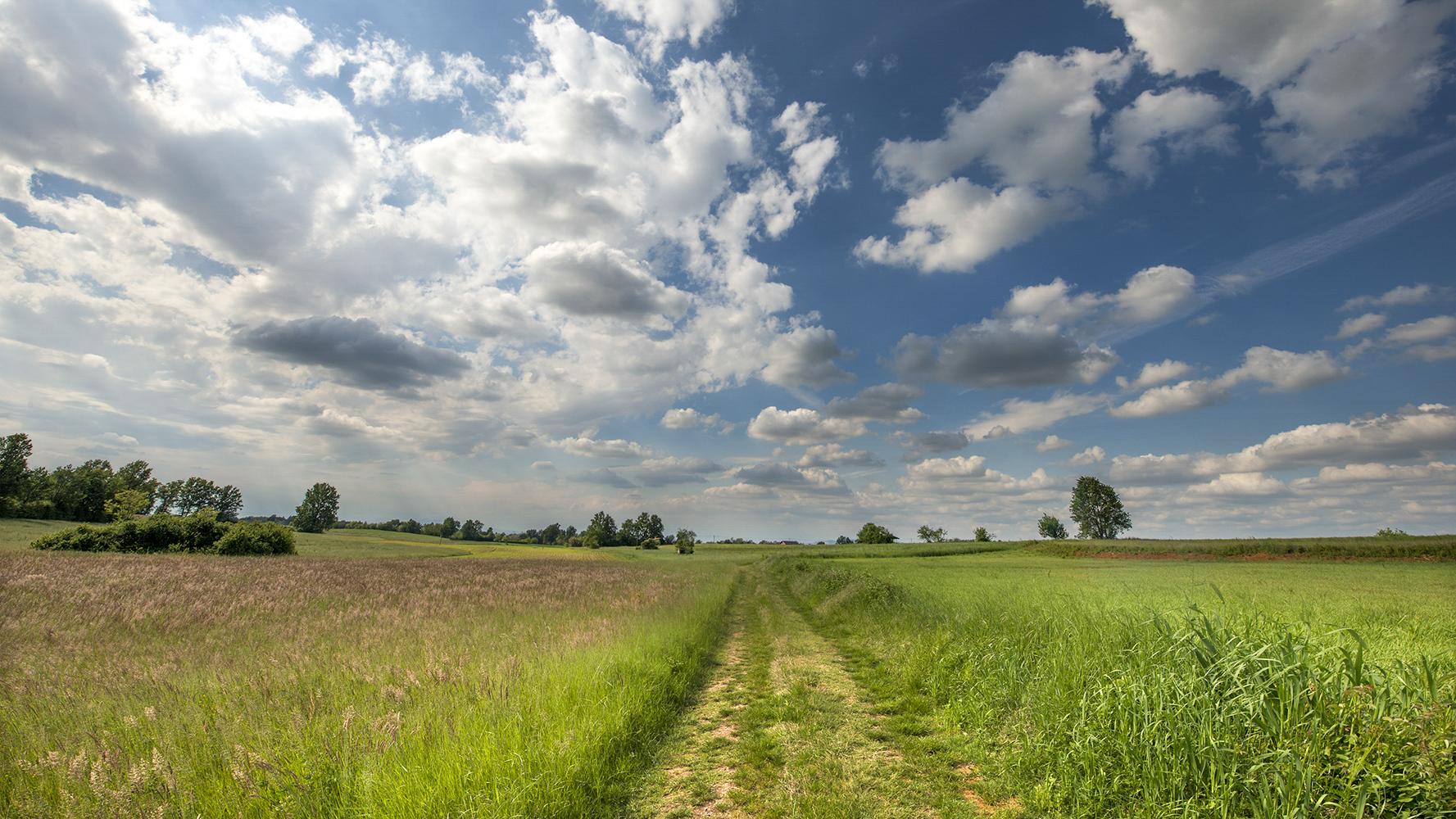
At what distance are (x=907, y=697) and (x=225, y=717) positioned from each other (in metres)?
9.46

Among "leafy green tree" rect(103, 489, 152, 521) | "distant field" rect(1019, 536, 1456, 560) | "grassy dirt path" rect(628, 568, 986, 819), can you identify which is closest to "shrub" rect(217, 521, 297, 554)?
"leafy green tree" rect(103, 489, 152, 521)

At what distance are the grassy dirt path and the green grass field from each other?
44mm

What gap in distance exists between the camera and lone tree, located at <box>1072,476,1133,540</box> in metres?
115

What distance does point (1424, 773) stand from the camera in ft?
12.8

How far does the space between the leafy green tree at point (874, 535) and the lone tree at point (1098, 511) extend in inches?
1573

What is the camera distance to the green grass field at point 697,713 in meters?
4.54

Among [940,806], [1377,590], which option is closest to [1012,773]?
[940,806]

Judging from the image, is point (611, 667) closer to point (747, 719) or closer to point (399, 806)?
point (747, 719)

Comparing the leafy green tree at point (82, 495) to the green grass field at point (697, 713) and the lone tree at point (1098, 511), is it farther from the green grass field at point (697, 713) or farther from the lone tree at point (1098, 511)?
the lone tree at point (1098, 511)

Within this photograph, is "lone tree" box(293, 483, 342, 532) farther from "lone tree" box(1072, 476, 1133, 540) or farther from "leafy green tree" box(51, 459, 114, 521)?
"lone tree" box(1072, 476, 1133, 540)

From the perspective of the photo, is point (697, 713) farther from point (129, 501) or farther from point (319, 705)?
point (129, 501)

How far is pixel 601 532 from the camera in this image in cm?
13675

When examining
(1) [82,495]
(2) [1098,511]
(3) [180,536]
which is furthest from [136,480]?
(2) [1098,511]

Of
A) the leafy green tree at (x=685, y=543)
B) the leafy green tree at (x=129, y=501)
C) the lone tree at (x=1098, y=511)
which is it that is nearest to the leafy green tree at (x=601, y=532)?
the leafy green tree at (x=685, y=543)
